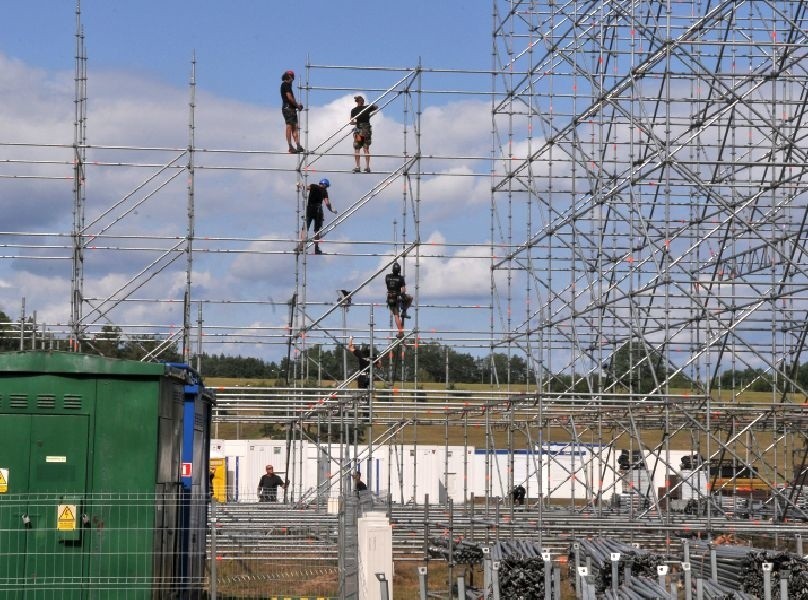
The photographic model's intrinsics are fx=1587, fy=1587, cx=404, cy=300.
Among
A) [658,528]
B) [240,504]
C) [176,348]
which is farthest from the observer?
[176,348]

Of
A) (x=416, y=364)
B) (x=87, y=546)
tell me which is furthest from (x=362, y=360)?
(x=87, y=546)

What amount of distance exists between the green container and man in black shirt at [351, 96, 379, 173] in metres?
16.9

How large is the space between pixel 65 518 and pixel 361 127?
1785 cm

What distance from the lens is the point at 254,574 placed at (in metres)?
17.4

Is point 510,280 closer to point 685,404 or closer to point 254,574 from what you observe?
point 685,404

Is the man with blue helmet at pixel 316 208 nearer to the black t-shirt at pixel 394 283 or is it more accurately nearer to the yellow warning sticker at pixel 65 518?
the black t-shirt at pixel 394 283

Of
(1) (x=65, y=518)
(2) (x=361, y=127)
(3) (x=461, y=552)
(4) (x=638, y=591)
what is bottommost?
(4) (x=638, y=591)

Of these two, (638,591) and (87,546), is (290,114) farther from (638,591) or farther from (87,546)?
(87,546)

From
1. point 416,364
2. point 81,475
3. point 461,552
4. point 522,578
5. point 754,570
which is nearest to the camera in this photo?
point 81,475

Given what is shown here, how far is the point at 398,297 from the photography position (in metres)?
28.3

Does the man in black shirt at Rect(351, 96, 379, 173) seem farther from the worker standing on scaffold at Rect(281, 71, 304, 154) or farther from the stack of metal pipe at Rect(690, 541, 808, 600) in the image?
the stack of metal pipe at Rect(690, 541, 808, 600)

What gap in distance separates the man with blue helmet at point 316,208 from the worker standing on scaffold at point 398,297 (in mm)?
1377

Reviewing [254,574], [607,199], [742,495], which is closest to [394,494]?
[742,495]

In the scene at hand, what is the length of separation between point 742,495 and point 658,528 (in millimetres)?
16242
